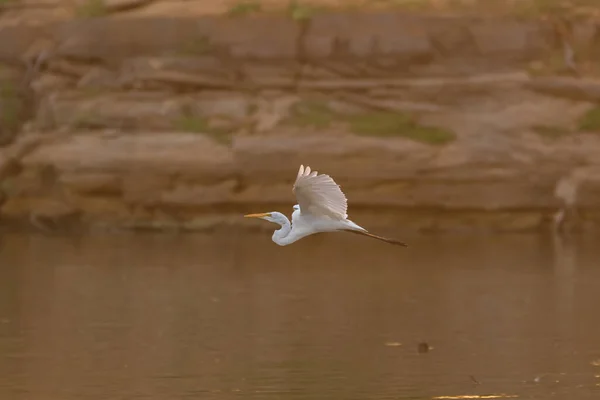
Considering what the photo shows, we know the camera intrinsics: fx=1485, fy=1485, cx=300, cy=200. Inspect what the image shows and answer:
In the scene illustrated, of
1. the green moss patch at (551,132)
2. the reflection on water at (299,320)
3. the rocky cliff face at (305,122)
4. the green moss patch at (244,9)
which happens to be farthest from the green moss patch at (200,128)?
the green moss patch at (551,132)

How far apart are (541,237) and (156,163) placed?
7.95 meters

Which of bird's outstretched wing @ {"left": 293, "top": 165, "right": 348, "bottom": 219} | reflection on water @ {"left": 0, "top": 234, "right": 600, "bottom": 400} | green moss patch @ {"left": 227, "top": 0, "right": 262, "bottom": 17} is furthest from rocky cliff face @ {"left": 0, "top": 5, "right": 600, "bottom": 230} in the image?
bird's outstretched wing @ {"left": 293, "top": 165, "right": 348, "bottom": 219}

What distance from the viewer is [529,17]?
104ft

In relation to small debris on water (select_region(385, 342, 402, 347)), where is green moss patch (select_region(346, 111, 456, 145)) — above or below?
above

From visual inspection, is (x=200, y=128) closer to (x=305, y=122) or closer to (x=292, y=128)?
(x=292, y=128)

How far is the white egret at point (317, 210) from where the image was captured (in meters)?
13.3

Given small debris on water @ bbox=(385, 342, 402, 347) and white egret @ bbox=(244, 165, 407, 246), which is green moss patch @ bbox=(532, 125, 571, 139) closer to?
small debris on water @ bbox=(385, 342, 402, 347)

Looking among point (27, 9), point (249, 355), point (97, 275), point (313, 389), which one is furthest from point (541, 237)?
point (313, 389)

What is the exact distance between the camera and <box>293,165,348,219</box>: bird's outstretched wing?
13266 mm

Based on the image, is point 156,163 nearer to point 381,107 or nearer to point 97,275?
point 381,107

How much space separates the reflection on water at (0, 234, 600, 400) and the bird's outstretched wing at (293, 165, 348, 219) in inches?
58.4

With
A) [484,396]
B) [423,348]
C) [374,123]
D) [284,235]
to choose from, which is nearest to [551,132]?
[374,123]

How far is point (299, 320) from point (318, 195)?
4.23 meters

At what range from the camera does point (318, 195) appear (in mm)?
13547
